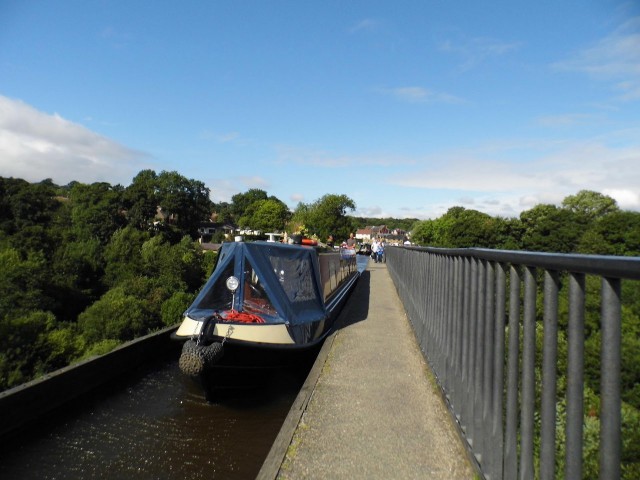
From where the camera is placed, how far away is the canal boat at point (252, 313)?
Result: 21.2ft

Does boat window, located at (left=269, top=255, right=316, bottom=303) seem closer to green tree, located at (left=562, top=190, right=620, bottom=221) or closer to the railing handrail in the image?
the railing handrail

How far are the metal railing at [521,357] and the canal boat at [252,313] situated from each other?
300 centimetres

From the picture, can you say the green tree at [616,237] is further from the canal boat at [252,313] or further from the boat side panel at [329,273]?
the canal boat at [252,313]

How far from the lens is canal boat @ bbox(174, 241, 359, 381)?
21.2 ft

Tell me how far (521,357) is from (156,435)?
5.58m

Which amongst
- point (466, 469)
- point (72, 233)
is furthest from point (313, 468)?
point (72, 233)

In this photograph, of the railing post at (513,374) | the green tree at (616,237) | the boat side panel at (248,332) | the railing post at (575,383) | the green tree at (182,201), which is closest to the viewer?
the railing post at (575,383)

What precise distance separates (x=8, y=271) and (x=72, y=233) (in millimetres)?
25227

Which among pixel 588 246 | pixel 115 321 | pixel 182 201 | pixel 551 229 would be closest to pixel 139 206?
pixel 182 201

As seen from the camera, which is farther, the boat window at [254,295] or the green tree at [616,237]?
the green tree at [616,237]

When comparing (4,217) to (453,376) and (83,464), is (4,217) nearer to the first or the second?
(83,464)

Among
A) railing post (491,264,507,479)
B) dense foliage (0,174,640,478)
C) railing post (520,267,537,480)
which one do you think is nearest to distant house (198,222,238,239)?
dense foliage (0,174,640,478)

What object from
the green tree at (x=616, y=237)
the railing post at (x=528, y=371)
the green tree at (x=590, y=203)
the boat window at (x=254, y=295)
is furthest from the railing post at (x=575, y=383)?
the green tree at (x=590, y=203)

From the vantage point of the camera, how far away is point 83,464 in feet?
18.7
